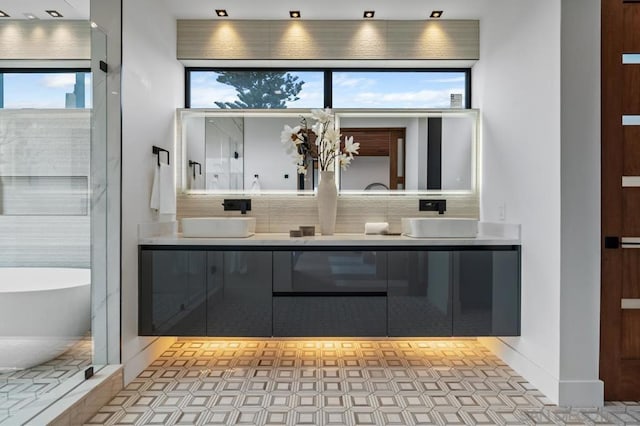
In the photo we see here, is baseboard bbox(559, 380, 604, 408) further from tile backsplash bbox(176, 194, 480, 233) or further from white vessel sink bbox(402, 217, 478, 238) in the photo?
tile backsplash bbox(176, 194, 480, 233)

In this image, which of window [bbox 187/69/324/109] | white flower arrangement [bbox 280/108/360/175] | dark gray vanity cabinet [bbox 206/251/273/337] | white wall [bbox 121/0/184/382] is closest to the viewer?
white wall [bbox 121/0/184/382]

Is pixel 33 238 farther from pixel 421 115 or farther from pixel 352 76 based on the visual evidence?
pixel 421 115

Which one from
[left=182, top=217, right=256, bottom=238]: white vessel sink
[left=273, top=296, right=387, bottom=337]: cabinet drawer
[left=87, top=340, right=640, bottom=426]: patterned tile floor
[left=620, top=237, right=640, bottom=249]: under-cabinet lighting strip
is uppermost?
[left=182, top=217, right=256, bottom=238]: white vessel sink

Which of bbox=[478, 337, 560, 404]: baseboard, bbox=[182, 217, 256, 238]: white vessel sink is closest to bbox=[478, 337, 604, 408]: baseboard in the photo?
bbox=[478, 337, 560, 404]: baseboard

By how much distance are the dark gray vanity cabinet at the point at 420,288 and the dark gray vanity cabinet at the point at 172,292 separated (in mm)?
1300

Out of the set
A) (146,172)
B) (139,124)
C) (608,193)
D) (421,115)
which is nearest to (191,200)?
(146,172)

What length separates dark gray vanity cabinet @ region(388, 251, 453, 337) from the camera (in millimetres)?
2723

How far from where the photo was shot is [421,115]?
3.47 meters

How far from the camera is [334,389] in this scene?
2.50m

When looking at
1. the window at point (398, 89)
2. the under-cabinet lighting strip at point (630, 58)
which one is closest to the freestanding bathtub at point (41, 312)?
the window at point (398, 89)

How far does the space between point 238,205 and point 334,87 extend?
53.8 inches

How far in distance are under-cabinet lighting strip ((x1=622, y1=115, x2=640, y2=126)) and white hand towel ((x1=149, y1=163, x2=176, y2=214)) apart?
3031mm

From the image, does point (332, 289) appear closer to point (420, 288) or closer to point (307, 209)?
point (420, 288)

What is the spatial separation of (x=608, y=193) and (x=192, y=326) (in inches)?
107
